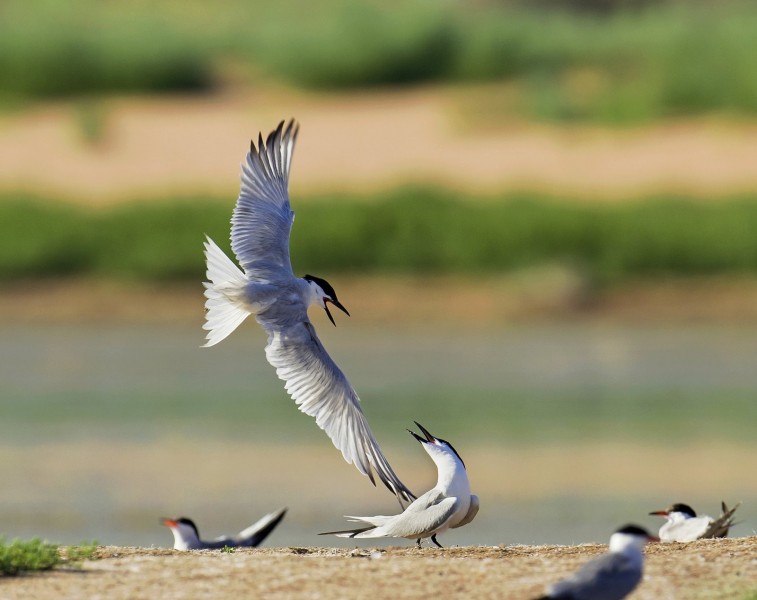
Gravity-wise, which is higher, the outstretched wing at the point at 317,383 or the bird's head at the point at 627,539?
the outstretched wing at the point at 317,383

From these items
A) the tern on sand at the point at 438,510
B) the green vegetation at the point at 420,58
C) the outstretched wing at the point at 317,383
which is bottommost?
the tern on sand at the point at 438,510

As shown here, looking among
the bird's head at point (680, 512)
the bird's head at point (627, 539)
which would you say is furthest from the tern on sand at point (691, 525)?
the bird's head at point (627, 539)

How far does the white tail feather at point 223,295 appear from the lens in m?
9.73

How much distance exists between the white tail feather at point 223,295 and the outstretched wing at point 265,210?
0.64ft

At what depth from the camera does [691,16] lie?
4088cm

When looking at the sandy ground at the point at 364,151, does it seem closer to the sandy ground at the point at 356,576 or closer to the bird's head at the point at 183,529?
the bird's head at the point at 183,529

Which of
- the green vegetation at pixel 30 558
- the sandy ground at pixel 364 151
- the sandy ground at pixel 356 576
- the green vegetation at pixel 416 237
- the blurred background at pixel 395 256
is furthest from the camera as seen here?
the sandy ground at pixel 364 151

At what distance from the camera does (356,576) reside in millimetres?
7672

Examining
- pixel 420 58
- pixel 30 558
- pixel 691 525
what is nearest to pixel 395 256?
pixel 420 58

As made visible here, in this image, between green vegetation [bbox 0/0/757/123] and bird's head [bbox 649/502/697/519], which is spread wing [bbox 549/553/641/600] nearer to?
bird's head [bbox 649/502/697/519]

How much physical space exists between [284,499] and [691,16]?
2906 centimetres

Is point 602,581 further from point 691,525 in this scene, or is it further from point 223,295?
point 223,295

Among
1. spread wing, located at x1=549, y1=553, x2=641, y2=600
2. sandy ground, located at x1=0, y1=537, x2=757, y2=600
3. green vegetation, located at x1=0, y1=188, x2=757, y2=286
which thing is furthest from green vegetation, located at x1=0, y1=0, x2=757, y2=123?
spread wing, located at x1=549, y1=553, x2=641, y2=600

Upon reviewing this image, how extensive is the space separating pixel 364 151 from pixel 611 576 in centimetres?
2431
